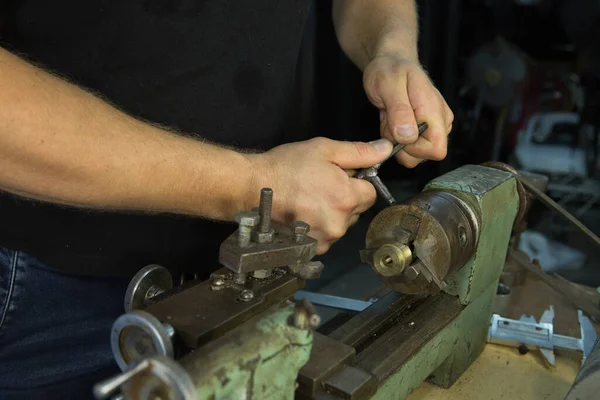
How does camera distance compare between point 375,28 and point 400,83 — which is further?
point 375,28

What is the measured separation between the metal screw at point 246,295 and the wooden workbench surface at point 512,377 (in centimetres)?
53

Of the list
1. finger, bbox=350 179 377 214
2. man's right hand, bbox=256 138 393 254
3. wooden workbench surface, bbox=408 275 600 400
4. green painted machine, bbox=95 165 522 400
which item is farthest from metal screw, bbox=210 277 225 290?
wooden workbench surface, bbox=408 275 600 400

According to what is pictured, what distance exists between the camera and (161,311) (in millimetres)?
803

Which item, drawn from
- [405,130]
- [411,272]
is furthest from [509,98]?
[411,272]

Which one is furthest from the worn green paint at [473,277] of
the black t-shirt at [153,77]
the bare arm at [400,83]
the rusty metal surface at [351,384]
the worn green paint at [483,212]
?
the black t-shirt at [153,77]

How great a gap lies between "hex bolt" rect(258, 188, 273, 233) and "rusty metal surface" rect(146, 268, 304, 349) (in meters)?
0.09

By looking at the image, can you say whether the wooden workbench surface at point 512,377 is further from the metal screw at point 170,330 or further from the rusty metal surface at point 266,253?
the metal screw at point 170,330

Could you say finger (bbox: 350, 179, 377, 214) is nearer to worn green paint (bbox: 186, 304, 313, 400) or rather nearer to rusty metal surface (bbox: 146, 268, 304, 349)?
rusty metal surface (bbox: 146, 268, 304, 349)

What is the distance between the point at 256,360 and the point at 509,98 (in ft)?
7.76

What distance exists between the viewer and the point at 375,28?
1.56 meters

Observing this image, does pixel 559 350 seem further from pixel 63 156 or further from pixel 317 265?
pixel 63 156

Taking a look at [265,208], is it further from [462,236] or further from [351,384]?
[462,236]

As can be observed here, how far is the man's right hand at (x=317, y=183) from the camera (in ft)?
3.50

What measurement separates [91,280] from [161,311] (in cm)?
54
